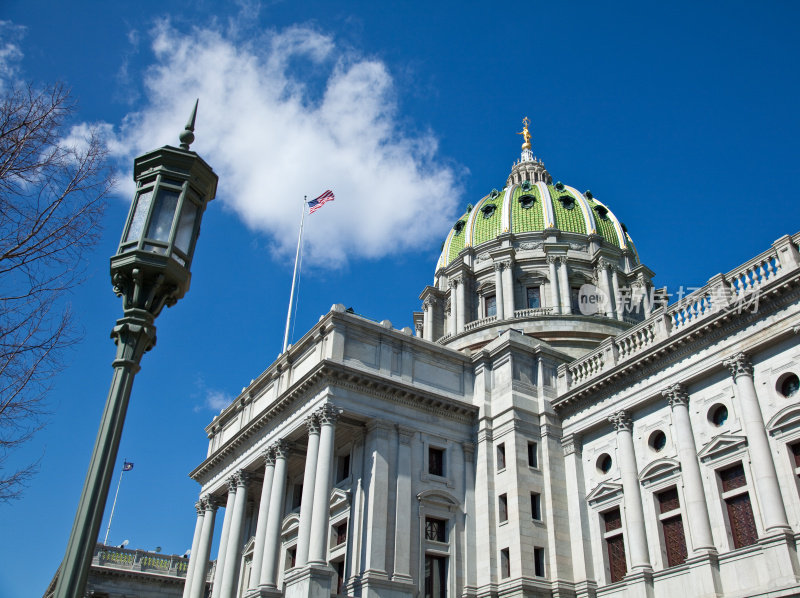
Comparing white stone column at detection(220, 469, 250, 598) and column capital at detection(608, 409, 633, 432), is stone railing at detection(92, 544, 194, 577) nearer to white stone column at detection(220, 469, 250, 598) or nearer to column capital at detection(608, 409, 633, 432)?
white stone column at detection(220, 469, 250, 598)

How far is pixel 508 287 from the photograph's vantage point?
5044 cm

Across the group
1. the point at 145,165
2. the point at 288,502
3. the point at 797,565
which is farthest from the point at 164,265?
the point at 288,502

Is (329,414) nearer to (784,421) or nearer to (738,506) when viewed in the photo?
(738,506)

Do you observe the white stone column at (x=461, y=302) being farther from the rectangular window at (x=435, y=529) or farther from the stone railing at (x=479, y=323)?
the rectangular window at (x=435, y=529)

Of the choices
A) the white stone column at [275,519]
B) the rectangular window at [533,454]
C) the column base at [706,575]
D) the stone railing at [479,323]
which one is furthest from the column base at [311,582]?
the stone railing at [479,323]

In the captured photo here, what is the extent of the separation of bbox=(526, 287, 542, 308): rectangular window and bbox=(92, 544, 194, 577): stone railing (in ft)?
105

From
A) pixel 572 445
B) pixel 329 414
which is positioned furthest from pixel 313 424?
pixel 572 445

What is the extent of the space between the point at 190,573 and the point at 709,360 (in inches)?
1126

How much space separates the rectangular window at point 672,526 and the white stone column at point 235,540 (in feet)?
66.6

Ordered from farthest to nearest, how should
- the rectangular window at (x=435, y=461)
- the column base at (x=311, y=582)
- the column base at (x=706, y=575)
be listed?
the rectangular window at (x=435, y=461) → the column base at (x=311, y=582) → the column base at (x=706, y=575)

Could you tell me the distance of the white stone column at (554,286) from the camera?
4883cm

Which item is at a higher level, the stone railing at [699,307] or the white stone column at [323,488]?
the stone railing at [699,307]

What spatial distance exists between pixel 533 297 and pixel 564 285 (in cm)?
246

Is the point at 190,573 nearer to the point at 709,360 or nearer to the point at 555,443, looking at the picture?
the point at 555,443
